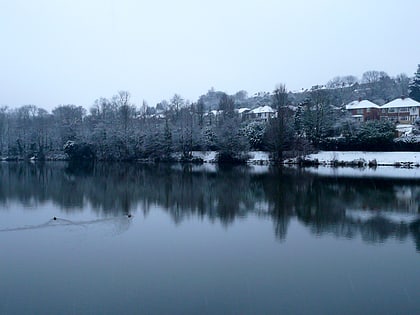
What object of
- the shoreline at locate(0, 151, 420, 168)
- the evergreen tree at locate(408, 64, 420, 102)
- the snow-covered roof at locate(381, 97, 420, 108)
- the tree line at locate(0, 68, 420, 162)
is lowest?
the shoreline at locate(0, 151, 420, 168)

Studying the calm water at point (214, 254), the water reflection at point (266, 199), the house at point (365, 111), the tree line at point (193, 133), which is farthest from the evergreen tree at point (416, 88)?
the calm water at point (214, 254)

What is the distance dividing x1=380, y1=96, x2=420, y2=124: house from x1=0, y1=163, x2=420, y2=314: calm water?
42481mm

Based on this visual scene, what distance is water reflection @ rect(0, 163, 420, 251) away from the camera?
14.7 meters

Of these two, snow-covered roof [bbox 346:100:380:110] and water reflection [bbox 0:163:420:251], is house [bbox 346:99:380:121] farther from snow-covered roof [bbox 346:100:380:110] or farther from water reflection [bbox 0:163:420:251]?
water reflection [bbox 0:163:420:251]

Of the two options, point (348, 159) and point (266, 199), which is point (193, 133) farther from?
point (266, 199)

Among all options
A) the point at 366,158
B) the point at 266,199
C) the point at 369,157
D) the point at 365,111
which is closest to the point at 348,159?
the point at 366,158

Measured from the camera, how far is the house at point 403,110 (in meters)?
59.0

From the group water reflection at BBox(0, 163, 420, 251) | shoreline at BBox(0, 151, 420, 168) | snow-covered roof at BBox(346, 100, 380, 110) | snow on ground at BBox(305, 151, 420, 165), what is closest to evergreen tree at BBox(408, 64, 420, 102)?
snow-covered roof at BBox(346, 100, 380, 110)

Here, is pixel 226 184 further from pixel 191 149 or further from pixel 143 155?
pixel 143 155

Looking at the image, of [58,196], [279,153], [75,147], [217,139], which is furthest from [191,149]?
[58,196]

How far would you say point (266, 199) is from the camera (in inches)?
792

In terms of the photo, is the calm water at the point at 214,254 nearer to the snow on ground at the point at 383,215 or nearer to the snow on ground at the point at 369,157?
the snow on ground at the point at 383,215

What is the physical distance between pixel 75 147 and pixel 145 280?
174 feet

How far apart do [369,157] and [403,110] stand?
24.4 meters
